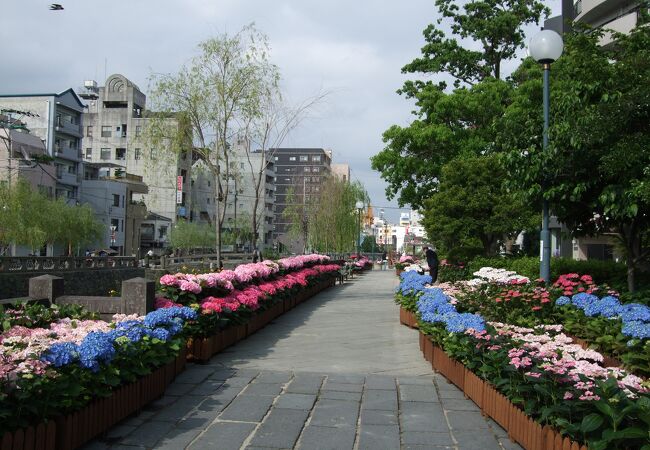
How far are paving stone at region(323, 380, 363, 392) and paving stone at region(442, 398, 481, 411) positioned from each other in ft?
3.28

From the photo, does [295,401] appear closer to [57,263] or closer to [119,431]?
[119,431]

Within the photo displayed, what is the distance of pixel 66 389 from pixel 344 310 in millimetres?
11706

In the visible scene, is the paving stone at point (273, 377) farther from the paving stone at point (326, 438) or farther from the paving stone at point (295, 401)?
the paving stone at point (326, 438)

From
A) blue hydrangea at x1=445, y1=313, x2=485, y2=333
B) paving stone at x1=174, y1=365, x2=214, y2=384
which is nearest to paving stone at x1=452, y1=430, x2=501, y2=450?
blue hydrangea at x1=445, y1=313, x2=485, y2=333

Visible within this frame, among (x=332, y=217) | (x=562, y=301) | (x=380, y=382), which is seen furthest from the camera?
(x=332, y=217)

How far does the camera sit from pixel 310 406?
5.91 metres

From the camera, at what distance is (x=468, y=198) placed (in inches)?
771

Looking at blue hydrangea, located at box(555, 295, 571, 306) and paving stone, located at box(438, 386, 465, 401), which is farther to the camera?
blue hydrangea, located at box(555, 295, 571, 306)

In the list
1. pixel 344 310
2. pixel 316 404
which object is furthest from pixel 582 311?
pixel 344 310

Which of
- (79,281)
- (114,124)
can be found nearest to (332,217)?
(79,281)

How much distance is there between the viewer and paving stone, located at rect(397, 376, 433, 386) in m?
7.09

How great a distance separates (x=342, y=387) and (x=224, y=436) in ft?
6.92

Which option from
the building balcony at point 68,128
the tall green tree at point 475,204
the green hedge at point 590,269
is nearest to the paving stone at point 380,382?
the green hedge at point 590,269

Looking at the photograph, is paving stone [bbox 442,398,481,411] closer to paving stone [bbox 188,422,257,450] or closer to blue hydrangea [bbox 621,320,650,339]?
blue hydrangea [bbox 621,320,650,339]
